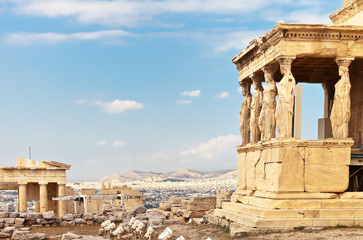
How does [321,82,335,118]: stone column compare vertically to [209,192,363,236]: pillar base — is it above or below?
above

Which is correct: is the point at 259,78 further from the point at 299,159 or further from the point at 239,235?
the point at 239,235

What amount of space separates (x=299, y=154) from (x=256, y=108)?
3.20 metres

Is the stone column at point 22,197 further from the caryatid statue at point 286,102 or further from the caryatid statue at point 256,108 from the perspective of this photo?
the caryatid statue at point 286,102

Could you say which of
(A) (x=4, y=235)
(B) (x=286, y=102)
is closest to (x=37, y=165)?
(A) (x=4, y=235)

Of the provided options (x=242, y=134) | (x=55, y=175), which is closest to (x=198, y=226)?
(x=242, y=134)

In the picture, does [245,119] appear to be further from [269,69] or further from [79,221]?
[79,221]

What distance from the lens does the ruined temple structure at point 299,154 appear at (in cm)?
1402

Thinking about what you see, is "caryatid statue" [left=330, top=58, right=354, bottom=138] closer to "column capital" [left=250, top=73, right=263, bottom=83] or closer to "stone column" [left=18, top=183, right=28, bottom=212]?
"column capital" [left=250, top=73, right=263, bottom=83]

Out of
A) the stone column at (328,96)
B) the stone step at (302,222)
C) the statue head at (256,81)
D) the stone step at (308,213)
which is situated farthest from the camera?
the stone column at (328,96)

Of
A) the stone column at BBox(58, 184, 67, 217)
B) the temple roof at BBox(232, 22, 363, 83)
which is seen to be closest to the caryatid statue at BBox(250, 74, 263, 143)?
the temple roof at BBox(232, 22, 363, 83)

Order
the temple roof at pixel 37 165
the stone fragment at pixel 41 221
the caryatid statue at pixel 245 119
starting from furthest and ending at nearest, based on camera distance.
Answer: the temple roof at pixel 37 165 < the stone fragment at pixel 41 221 < the caryatid statue at pixel 245 119

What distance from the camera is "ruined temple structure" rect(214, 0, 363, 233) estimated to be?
46.0ft

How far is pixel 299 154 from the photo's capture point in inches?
568

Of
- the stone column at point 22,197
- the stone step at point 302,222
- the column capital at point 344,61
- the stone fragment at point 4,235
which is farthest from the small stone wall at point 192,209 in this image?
the stone column at point 22,197
